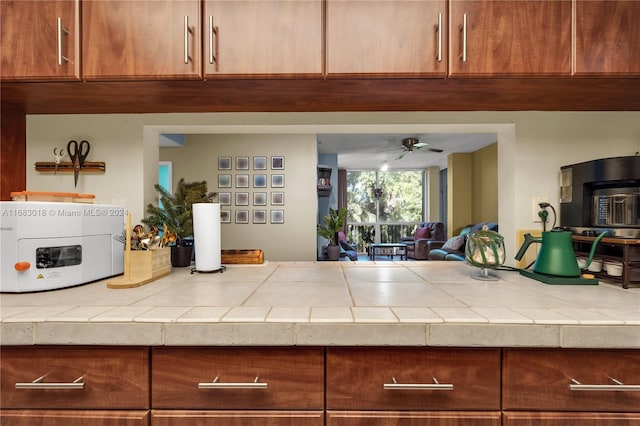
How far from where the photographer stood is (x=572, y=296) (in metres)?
0.94

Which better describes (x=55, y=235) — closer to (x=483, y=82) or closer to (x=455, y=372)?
(x=455, y=372)

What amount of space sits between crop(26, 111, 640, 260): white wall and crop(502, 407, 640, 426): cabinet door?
2.68 ft

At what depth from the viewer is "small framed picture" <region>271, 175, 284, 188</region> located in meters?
4.55

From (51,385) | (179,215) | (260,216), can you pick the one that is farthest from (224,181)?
(51,385)

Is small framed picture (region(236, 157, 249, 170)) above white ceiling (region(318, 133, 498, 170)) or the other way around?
the other way around

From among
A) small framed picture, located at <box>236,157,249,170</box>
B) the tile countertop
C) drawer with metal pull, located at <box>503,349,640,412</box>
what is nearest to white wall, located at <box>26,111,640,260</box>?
the tile countertop

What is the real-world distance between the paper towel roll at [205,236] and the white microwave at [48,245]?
13.6 inches

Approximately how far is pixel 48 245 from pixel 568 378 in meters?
1.56

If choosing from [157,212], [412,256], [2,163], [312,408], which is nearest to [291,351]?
[312,408]

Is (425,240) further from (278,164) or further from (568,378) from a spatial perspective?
(568,378)

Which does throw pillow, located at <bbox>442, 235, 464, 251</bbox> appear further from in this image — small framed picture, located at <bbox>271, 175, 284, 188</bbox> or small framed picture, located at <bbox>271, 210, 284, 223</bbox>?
small framed picture, located at <bbox>271, 175, 284, 188</bbox>

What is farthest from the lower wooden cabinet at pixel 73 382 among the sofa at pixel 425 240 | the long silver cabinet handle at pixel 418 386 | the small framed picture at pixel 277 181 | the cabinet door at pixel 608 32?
the sofa at pixel 425 240

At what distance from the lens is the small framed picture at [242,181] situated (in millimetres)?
4594

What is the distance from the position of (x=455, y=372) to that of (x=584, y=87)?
1.14 m
